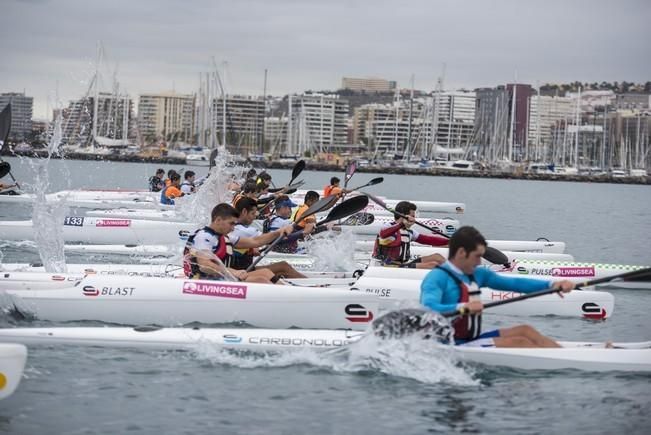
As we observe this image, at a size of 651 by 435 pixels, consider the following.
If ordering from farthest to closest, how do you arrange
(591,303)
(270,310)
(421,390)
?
(591,303)
(270,310)
(421,390)

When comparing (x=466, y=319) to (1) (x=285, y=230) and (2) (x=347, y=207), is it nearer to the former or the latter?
(1) (x=285, y=230)

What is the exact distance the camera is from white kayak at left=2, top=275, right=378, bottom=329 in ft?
34.7

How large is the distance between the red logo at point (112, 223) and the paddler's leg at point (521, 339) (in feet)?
41.5

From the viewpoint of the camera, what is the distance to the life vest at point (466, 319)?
8.20 m

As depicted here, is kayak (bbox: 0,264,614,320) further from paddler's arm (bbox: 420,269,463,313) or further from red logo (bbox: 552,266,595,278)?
paddler's arm (bbox: 420,269,463,313)

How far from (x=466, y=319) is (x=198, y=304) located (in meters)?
3.43

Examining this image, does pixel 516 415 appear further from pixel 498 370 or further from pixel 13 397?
pixel 13 397

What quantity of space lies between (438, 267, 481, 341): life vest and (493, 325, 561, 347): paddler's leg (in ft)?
0.93

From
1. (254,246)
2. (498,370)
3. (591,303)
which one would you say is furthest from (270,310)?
(591,303)

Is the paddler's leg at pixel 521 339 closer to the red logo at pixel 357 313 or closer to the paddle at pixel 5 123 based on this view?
the red logo at pixel 357 313

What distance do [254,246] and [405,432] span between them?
4.23 m

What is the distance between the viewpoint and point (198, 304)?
10.6m

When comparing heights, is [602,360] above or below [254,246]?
below

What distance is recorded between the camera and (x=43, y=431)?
704 centimetres
